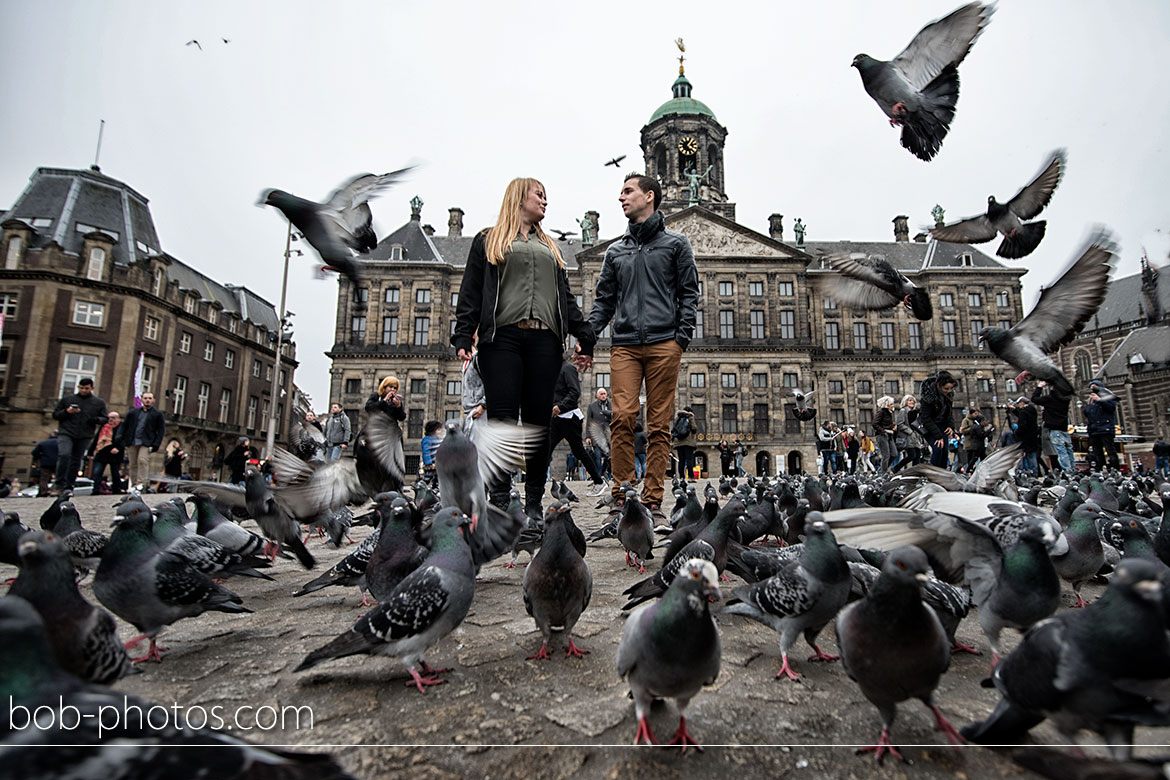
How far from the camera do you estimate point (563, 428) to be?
815cm

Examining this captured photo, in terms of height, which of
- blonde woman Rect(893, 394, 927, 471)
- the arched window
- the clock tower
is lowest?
blonde woman Rect(893, 394, 927, 471)

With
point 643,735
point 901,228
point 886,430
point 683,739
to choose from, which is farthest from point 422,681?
point 901,228

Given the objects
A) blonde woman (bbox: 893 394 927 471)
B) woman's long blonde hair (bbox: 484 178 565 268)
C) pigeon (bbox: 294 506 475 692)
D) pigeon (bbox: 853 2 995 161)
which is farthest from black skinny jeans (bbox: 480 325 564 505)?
blonde woman (bbox: 893 394 927 471)

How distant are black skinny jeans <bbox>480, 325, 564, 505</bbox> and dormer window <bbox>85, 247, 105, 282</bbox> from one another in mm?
42708

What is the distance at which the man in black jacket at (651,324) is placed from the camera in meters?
5.90

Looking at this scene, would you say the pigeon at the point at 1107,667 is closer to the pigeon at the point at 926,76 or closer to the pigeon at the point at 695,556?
the pigeon at the point at 695,556

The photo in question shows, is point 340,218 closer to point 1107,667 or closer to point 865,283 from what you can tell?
point 1107,667

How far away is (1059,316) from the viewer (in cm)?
588

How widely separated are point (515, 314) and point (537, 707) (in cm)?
306

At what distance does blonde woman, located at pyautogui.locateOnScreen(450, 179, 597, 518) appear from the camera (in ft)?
15.3

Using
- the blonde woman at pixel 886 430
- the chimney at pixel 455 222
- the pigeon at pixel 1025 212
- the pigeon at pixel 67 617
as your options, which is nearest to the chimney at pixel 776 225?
the chimney at pixel 455 222

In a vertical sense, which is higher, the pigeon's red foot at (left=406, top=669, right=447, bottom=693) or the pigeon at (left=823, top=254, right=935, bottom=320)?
the pigeon at (left=823, top=254, right=935, bottom=320)

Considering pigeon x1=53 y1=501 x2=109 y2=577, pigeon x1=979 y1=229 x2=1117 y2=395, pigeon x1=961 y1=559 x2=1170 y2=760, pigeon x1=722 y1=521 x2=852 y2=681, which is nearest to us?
pigeon x1=961 y1=559 x2=1170 y2=760

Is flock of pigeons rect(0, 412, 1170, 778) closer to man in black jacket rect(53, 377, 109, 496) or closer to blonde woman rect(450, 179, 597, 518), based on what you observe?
blonde woman rect(450, 179, 597, 518)
